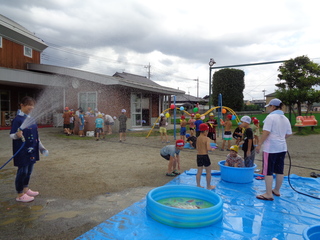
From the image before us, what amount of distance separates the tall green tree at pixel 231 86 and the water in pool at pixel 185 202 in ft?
87.8

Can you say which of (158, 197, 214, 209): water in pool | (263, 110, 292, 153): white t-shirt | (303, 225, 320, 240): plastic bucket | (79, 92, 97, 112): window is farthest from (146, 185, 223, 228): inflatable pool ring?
(79, 92, 97, 112): window

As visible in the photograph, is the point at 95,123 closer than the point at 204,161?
No

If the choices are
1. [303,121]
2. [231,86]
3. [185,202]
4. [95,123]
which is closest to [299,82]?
[303,121]

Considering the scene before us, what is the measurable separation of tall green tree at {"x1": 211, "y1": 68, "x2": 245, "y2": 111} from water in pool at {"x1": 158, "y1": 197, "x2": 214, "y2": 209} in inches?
1054

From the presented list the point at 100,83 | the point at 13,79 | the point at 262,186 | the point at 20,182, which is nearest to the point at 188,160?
the point at 262,186

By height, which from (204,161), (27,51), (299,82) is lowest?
(204,161)

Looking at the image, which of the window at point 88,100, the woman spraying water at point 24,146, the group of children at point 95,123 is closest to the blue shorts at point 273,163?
the woman spraying water at point 24,146

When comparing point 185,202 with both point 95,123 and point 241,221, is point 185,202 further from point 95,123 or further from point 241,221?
point 95,123

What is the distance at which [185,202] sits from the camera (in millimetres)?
3904

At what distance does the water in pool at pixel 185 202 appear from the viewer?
12.3 ft

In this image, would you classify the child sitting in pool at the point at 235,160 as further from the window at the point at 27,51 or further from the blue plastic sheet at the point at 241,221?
the window at the point at 27,51

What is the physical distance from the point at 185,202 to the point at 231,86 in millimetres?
27347

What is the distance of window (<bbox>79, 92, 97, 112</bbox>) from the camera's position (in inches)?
590

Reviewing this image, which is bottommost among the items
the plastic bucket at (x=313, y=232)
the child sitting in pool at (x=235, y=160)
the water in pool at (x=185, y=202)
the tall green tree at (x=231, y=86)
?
the water in pool at (x=185, y=202)
